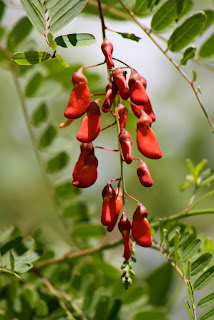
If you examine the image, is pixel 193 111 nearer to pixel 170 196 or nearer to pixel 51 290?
pixel 170 196

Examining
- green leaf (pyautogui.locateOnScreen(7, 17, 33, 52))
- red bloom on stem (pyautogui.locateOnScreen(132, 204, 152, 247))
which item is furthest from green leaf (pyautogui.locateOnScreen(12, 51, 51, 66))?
green leaf (pyautogui.locateOnScreen(7, 17, 33, 52))

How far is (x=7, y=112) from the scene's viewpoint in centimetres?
282

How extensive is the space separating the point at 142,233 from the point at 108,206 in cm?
8

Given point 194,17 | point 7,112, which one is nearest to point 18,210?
point 7,112

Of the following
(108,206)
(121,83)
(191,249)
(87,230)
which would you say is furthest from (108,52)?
(87,230)

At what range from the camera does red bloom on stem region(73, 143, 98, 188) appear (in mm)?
961

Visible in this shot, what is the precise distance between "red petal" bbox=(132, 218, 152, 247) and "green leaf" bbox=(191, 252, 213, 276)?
19 centimetres

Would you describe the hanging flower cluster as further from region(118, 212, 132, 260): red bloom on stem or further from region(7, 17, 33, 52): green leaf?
region(7, 17, 33, 52): green leaf

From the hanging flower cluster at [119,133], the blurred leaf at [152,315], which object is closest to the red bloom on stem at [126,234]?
the hanging flower cluster at [119,133]

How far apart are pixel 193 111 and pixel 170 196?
0.66 m

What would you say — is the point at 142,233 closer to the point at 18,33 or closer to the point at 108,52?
the point at 108,52

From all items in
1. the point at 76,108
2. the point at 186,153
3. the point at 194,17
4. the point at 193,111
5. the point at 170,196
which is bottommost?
the point at 170,196

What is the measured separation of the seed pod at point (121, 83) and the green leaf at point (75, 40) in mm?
113

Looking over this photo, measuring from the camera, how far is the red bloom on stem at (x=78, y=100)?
0.92 metres
